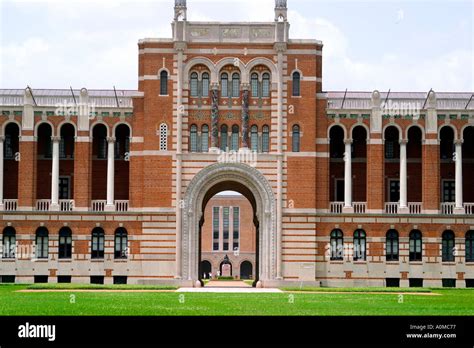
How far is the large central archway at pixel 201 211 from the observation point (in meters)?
71.8

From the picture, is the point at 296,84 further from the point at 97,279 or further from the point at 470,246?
the point at 97,279

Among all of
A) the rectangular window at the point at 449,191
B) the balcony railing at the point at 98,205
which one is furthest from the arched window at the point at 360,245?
the balcony railing at the point at 98,205

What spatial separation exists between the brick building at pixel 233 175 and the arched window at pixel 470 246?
0.24 ft

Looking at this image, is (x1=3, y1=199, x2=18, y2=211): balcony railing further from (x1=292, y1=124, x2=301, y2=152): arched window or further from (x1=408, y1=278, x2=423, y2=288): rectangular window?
(x1=408, y1=278, x2=423, y2=288): rectangular window

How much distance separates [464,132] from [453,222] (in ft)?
24.8

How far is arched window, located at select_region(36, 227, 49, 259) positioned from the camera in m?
72.5

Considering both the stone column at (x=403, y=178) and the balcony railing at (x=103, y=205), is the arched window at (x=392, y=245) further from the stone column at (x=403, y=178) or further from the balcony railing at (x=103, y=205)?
the balcony railing at (x=103, y=205)

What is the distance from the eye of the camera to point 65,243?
2859 inches

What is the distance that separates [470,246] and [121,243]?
25280 mm

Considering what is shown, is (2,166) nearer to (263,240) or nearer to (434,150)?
(263,240)
